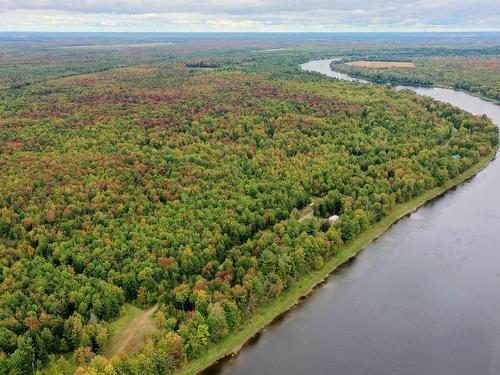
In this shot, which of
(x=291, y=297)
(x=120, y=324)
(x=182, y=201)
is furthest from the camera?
(x=182, y=201)

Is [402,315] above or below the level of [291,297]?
below

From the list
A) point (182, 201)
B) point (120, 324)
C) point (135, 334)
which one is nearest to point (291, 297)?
point (135, 334)

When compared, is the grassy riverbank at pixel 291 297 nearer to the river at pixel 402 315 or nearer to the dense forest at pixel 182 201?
the river at pixel 402 315

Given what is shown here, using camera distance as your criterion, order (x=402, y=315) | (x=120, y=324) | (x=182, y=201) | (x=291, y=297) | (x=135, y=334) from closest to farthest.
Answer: (x=135, y=334), (x=120, y=324), (x=402, y=315), (x=291, y=297), (x=182, y=201)

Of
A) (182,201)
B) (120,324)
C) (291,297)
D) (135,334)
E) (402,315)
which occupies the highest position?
(182,201)

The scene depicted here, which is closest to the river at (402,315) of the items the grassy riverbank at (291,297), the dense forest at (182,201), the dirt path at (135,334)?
the grassy riverbank at (291,297)

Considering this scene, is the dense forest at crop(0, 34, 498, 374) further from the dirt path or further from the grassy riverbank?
the dirt path

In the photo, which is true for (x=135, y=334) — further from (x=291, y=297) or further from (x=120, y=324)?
(x=291, y=297)
